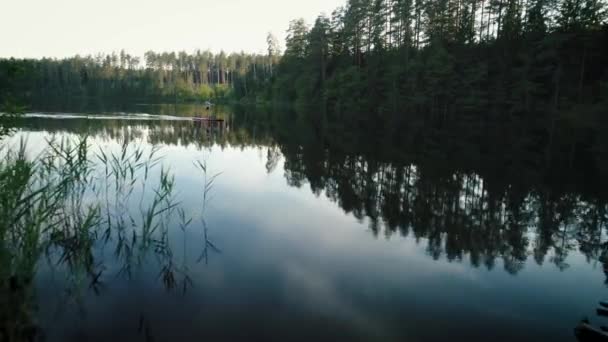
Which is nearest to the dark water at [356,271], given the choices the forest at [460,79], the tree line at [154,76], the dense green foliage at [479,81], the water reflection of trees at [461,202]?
the water reflection of trees at [461,202]

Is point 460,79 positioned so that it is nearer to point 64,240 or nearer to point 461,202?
point 461,202

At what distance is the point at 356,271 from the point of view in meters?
7.02

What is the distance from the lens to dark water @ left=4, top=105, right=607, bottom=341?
5199 millimetres

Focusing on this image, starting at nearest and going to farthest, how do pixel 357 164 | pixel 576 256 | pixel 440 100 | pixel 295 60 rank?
pixel 576 256 → pixel 357 164 → pixel 440 100 → pixel 295 60

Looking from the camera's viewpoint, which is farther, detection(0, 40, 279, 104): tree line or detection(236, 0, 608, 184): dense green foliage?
detection(0, 40, 279, 104): tree line

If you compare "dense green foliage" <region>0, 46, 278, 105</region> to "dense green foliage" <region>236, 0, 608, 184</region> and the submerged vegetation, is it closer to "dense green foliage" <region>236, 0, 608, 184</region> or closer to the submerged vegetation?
"dense green foliage" <region>236, 0, 608, 184</region>

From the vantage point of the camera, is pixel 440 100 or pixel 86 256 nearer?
pixel 86 256

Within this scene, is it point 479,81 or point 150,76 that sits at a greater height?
point 150,76

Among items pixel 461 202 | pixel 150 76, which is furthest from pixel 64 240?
pixel 150 76

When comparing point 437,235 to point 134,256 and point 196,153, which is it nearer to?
point 134,256

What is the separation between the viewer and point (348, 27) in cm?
5803

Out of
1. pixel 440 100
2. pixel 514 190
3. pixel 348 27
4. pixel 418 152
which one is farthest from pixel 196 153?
pixel 348 27

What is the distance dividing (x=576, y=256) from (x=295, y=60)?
65004 mm

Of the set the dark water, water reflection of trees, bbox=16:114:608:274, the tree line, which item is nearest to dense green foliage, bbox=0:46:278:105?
the tree line
